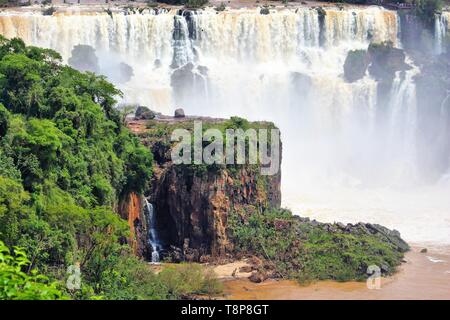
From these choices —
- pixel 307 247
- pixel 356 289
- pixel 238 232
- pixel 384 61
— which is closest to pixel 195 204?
pixel 238 232

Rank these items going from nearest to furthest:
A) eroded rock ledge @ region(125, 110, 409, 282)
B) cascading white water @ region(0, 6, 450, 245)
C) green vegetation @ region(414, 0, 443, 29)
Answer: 1. eroded rock ledge @ region(125, 110, 409, 282)
2. cascading white water @ region(0, 6, 450, 245)
3. green vegetation @ region(414, 0, 443, 29)

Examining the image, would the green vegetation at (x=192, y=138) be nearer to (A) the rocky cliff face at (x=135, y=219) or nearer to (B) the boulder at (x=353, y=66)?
(A) the rocky cliff face at (x=135, y=219)

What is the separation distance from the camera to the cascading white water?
64500 millimetres

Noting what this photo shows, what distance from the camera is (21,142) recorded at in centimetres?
3306

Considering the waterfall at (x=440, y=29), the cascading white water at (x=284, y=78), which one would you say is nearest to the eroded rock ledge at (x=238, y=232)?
the cascading white water at (x=284, y=78)

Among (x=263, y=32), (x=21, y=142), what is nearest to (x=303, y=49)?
(x=263, y=32)

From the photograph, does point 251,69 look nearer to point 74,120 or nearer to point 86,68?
point 86,68

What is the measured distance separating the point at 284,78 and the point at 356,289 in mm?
32840

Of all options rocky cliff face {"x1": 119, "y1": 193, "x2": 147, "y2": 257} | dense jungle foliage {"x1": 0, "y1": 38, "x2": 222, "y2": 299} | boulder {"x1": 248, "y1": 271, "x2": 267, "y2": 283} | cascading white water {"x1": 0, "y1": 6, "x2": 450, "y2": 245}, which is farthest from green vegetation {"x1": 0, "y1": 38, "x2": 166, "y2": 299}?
cascading white water {"x1": 0, "y1": 6, "x2": 450, "y2": 245}

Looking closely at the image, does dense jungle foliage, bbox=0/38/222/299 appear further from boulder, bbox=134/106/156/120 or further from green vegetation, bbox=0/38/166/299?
boulder, bbox=134/106/156/120

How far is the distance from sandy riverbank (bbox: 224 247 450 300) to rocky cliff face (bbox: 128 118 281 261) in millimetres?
3118

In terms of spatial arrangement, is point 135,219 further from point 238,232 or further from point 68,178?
point 68,178

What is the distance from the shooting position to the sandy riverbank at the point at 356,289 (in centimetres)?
3678

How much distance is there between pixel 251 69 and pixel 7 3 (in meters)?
16.4
